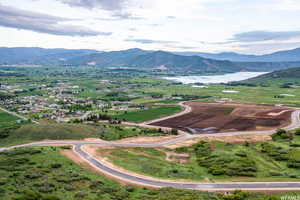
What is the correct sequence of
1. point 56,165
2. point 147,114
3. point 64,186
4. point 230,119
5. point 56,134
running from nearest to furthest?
1. point 64,186
2. point 56,165
3. point 56,134
4. point 230,119
5. point 147,114

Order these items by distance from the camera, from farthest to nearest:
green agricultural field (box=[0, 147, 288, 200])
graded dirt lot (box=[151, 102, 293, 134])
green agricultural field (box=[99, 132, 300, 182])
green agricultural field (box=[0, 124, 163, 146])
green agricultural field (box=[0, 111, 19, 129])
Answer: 1. green agricultural field (box=[0, 111, 19, 129])
2. graded dirt lot (box=[151, 102, 293, 134])
3. green agricultural field (box=[0, 124, 163, 146])
4. green agricultural field (box=[99, 132, 300, 182])
5. green agricultural field (box=[0, 147, 288, 200])

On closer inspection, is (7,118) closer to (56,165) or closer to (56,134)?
(56,134)

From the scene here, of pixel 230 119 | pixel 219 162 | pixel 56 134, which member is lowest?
pixel 219 162

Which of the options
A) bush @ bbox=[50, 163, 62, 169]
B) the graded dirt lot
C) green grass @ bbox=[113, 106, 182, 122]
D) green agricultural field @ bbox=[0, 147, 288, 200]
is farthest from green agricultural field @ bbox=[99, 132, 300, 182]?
green grass @ bbox=[113, 106, 182, 122]

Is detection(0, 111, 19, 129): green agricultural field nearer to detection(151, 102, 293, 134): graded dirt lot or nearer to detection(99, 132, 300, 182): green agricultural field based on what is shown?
detection(151, 102, 293, 134): graded dirt lot

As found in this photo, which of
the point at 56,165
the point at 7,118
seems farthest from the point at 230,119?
the point at 7,118

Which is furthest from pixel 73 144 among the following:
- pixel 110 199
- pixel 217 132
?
pixel 217 132

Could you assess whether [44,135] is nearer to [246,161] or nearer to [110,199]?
[110,199]
